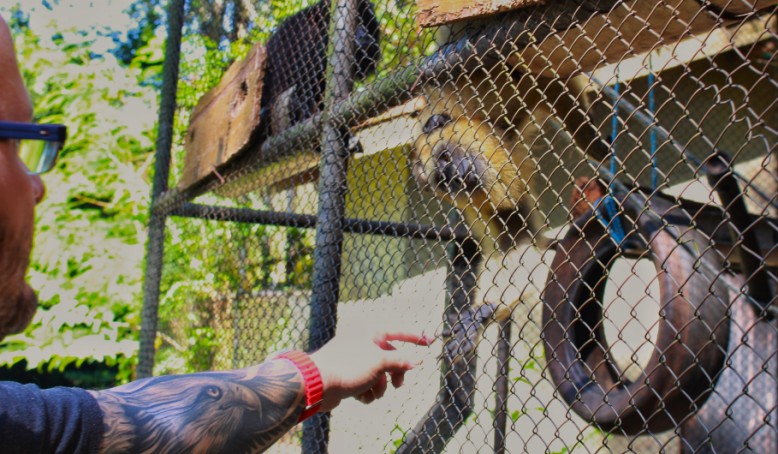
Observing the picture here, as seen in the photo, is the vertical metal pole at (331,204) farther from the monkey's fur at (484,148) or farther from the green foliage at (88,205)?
the green foliage at (88,205)

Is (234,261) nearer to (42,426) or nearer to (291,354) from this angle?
(291,354)

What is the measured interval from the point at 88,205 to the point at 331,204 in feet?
19.0

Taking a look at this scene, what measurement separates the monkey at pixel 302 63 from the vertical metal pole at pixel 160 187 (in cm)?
88

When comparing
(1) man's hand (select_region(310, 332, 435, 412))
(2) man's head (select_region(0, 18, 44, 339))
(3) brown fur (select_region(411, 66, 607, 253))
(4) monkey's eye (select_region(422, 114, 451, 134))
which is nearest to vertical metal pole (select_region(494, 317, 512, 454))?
(1) man's hand (select_region(310, 332, 435, 412))

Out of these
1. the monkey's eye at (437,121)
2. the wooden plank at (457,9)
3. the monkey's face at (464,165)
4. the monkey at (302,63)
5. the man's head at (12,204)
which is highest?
the monkey at (302,63)

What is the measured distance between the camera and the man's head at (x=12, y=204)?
1.24m

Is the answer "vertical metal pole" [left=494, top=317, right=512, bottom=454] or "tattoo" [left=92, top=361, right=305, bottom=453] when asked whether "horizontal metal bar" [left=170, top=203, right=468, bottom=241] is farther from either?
"tattoo" [left=92, top=361, right=305, bottom=453]

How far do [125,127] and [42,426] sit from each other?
6.62 m

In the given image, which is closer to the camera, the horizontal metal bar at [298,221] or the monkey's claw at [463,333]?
the monkey's claw at [463,333]

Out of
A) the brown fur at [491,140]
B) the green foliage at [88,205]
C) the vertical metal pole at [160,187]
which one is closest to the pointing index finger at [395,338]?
the brown fur at [491,140]

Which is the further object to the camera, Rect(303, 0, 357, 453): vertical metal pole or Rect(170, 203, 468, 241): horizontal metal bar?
Rect(170, 203, 468, 241): horizontal metal bar

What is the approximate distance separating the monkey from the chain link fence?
0.07 ft

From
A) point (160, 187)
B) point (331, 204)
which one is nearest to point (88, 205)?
point (160, 187)

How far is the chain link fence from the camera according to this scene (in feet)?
5.50
